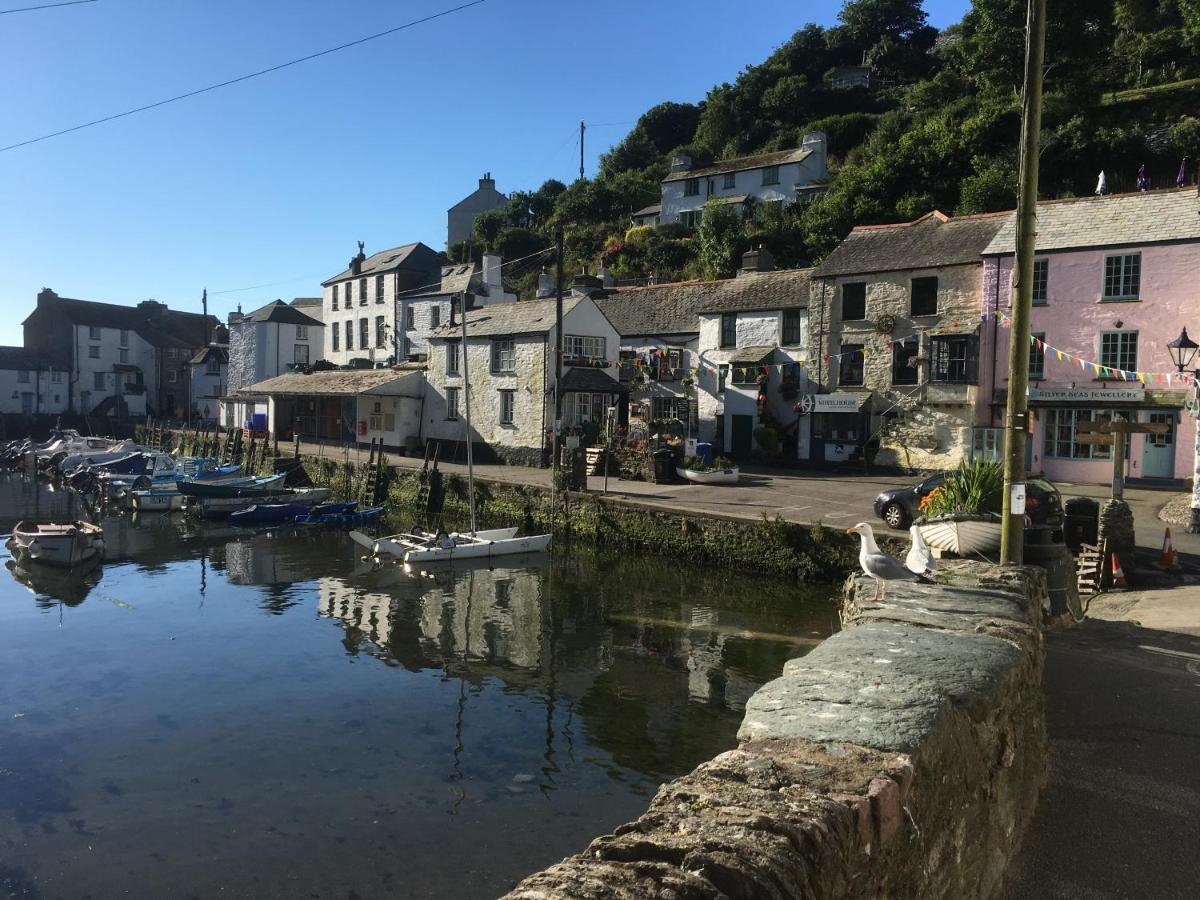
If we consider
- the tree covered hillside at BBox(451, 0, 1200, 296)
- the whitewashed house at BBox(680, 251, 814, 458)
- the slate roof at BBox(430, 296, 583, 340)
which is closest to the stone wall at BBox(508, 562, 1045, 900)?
the whitewashed house at BBox(680, 251, 814, 458)

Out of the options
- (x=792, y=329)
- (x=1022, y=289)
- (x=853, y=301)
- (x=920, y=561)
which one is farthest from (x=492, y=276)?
(x=920, y=561)

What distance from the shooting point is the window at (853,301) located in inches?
1267

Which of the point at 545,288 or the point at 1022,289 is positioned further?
the point at 545,288

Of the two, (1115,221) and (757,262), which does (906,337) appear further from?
(757,262)

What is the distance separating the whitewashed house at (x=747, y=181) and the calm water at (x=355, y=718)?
41264 millimetres

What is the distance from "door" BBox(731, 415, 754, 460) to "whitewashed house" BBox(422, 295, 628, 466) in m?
5.27

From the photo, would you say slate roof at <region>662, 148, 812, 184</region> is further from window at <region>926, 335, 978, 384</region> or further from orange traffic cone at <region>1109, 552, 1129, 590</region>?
orange traffic cone at <region>1109, 552, 1129, 590</region>

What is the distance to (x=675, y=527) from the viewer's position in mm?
23188

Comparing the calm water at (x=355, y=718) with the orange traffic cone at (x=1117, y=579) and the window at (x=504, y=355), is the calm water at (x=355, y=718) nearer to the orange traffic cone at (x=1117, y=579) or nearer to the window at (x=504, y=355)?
the orange traffic cone at (x=1117, y=579)

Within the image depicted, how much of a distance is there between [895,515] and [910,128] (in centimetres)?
4164

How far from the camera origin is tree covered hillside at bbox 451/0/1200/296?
41906mm

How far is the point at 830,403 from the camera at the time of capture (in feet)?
104

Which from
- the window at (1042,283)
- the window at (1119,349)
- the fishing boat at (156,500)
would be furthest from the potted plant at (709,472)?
the fishing boat at (156,500)

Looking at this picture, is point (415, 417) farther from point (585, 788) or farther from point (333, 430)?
point (585, 788)
